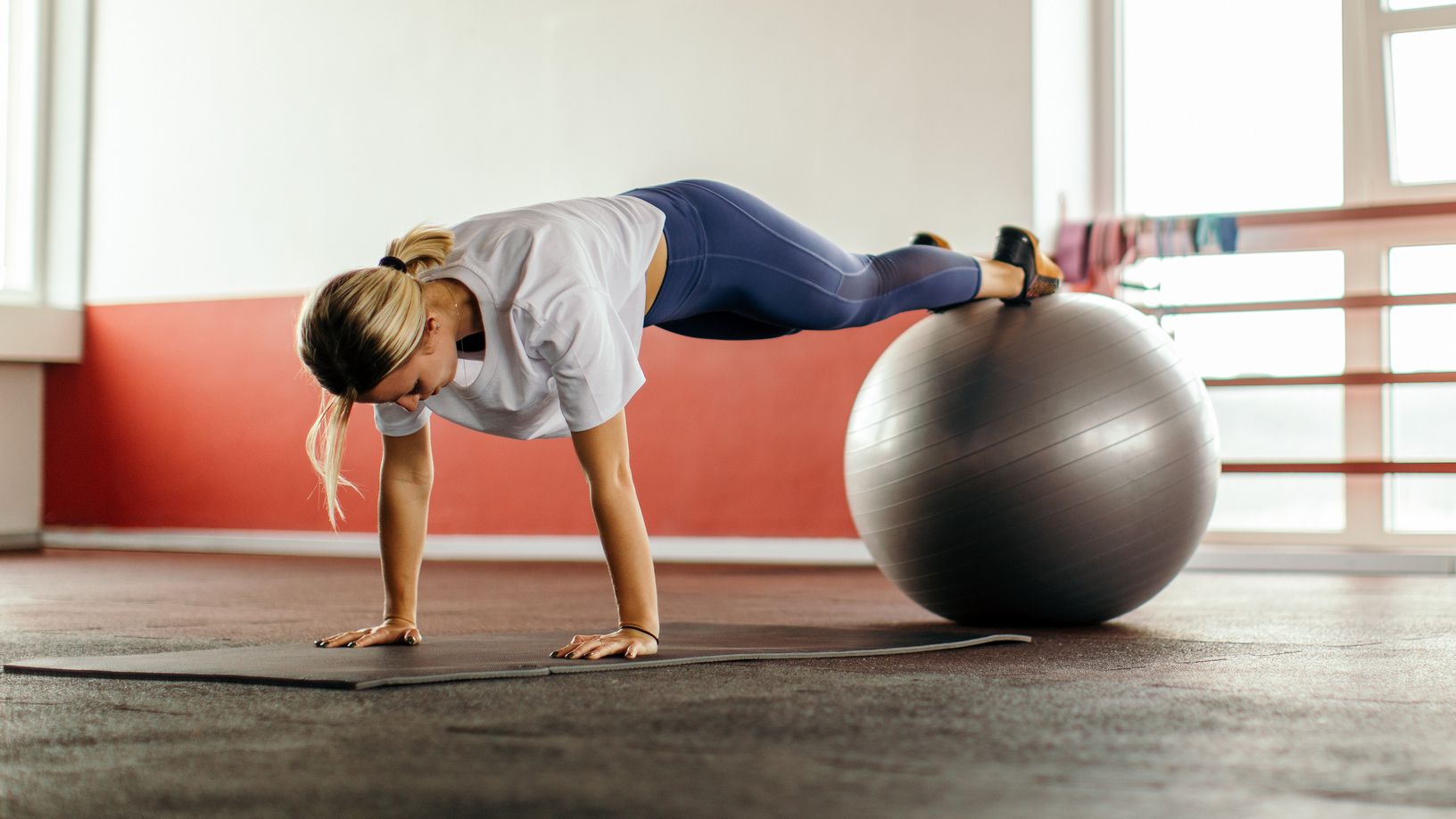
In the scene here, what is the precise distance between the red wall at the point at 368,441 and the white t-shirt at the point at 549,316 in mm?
2556

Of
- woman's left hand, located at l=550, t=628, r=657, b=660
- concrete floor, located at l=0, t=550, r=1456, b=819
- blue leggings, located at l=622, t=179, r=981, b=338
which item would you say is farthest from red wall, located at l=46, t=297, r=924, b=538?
woman's left hand, located at l=550, t=628, r=657, b=660

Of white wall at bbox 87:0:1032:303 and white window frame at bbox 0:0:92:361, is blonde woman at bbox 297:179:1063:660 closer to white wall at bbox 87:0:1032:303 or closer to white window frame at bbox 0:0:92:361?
white wall at bbox 87:0:1032:303

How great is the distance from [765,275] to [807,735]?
106cm

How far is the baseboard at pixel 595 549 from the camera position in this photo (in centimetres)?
420

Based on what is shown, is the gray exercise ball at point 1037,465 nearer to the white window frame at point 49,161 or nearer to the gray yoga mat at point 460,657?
the gray yoga mat at point 460,657

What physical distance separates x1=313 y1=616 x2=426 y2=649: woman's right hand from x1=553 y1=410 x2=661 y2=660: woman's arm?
1.15 feet

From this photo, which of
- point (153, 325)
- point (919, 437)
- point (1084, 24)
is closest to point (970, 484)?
point (919, 437)

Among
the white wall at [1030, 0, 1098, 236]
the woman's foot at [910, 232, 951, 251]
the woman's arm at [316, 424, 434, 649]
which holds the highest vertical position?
the white wall at [1030, 0, 1098, 236]

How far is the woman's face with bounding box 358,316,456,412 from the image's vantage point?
1.77 metres

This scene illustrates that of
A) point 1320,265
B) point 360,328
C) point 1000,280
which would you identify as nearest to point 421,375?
point 360,328

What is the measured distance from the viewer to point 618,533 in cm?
185

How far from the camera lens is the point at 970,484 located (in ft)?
7.46

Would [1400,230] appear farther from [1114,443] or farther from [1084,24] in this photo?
[1114,443]

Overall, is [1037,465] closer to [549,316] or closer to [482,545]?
[549,316]
